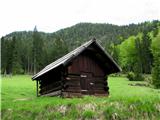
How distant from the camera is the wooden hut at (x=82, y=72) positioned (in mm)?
28812

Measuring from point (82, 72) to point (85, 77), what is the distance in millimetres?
589

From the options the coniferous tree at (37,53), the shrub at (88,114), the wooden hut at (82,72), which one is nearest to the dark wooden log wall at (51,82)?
the wooden hut at (82,72)

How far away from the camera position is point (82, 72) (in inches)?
1188

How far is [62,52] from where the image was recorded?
105062 mm

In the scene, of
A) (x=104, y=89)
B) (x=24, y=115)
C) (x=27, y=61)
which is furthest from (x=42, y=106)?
(x=27, y=61)

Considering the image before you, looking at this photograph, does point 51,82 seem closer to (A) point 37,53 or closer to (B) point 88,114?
(B) point 88,114

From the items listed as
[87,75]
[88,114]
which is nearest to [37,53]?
[87,75]

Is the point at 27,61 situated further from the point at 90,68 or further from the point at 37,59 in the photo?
the point at 90,68

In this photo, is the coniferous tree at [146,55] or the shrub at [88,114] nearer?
the shrub at [88,114]

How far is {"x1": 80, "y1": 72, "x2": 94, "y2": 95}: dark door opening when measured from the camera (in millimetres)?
30219

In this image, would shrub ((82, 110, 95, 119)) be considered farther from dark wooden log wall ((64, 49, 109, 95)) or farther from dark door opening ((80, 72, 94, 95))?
dark door opening ((80, 72, 94, 95))

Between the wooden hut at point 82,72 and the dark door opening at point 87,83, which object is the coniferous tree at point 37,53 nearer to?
the wooden hut at point 82,72

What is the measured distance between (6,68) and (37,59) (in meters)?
13.1

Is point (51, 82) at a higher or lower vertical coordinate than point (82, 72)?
lower
